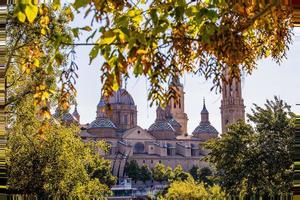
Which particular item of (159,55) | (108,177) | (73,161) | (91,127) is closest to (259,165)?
(73,161)

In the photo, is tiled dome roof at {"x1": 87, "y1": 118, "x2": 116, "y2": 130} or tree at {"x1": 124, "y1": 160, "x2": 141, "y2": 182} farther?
tiled dome roof at {"x1": 87, "y1": 118, "x2": 116, "y2": 130}

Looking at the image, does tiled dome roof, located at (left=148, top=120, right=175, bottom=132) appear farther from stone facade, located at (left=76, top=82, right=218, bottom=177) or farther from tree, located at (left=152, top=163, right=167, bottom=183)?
tree, located at (left=152, top=163, right=167, bottom=183)

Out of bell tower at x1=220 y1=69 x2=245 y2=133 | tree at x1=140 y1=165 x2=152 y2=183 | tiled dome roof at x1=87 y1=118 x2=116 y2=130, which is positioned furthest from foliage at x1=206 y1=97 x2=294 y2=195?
tiled dome roof at x1=87 y1=118 x2=116 y2=130

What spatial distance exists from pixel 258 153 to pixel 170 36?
5.77 m

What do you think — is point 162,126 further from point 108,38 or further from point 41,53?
point 108,38

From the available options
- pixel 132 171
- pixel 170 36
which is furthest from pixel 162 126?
pixel 170 36

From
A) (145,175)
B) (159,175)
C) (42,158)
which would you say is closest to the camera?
(42,158)

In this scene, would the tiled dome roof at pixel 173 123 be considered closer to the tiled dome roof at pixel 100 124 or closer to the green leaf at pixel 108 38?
the tiled dome roof at pixel 100 124

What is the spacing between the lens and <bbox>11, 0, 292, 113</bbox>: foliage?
1134 millimetres

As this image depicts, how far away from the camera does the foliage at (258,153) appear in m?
5.48

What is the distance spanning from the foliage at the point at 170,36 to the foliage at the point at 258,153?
289 centimetres

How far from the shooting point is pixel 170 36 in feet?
4.66

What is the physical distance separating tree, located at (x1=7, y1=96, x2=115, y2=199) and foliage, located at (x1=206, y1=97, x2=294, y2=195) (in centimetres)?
201

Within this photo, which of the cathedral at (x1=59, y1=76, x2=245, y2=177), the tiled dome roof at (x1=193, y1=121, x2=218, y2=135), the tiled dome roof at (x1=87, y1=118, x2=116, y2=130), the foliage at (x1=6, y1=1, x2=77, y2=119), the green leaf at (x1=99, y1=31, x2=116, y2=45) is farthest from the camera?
the tiled dome roof at (x1=193, y1=121, x2=218, y2=135)
